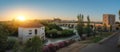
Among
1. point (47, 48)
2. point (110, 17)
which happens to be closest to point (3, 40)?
point (47, 48)

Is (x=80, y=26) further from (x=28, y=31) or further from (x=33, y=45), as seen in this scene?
(x=33, y=45)

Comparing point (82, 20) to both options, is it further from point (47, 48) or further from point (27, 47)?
point (27, 47)

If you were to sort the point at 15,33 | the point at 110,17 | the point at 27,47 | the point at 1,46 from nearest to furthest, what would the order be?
the point at 27,47
the point at 1,46
the point at 15,33
the point at 110,17

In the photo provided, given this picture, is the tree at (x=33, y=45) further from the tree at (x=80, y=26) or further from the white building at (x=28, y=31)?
the tree at (x=80, y=26)

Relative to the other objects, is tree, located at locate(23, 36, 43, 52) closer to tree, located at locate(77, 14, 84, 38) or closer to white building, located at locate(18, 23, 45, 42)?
white building, located at locate(18, 23, 45, 42)

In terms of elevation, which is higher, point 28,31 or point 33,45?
point 33,45

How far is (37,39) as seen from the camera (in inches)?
687

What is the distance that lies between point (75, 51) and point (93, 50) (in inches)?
90.3

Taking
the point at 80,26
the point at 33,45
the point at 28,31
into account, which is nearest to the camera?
the point at 33,45

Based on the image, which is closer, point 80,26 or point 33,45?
point 33,45

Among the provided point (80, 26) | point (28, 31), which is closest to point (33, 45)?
point (28, 31)

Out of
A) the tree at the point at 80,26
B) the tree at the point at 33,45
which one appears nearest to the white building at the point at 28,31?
the tree at the point at 80,26

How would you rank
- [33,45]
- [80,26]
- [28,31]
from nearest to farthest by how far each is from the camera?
[33,45]
[28,31]
[80,26]

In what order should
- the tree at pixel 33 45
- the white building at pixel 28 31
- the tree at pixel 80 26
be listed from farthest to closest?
1. the tree at pixel 80 26
2. the white building at pixel 28 31
3. the tree at pixel 33 45
